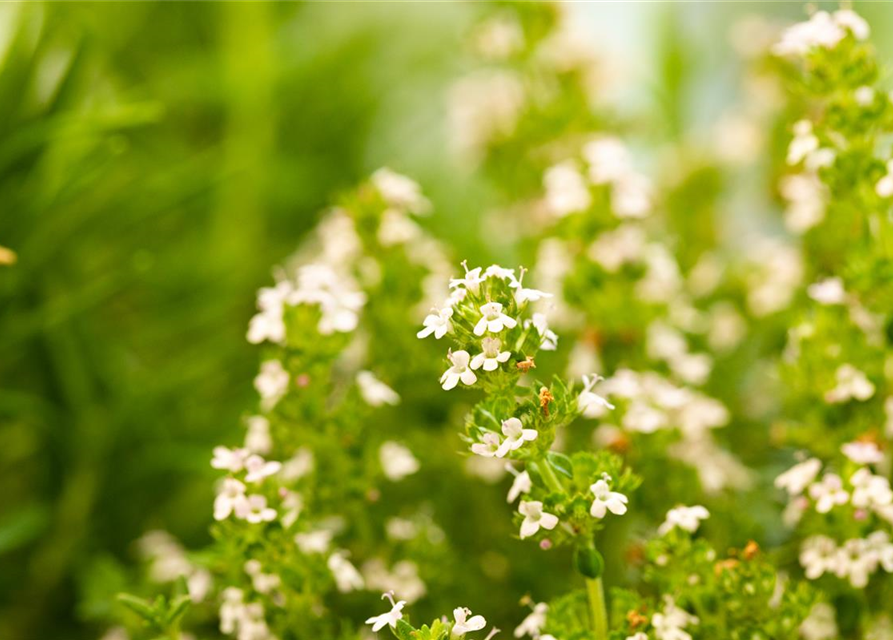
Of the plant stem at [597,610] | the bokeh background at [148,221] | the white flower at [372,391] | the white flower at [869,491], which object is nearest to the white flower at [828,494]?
the white flower at [869,491]

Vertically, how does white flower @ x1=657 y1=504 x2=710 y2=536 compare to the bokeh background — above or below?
below

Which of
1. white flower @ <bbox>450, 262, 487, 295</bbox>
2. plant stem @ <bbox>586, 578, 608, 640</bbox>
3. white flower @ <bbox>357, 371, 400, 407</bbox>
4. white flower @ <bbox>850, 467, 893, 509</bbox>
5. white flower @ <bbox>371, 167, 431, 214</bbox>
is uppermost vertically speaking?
white flower @ <bbox>371, 167, 431, 214</bbox>

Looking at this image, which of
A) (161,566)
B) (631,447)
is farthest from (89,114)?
(631,447)

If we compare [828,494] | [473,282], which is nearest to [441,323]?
[473,282]

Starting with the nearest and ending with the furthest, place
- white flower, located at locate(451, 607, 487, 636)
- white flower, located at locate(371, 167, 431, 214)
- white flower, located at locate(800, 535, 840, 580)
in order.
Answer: white flower, located at locate(451, 607, 487, 636) → white flower, located at locate(800, 535, 840, 580) → white flower, located at locate(371, 167, 431, 214)

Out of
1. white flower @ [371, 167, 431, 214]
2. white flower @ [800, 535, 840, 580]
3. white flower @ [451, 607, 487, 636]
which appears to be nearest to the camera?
white flower @ [451, 607, 487, 636]

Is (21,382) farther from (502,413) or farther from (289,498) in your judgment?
(502,413)

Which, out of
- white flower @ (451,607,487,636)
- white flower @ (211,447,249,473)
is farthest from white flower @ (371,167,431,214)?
white flower @ (451,607,487,636)

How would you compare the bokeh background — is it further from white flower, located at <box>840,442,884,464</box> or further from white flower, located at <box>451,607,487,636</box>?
white flower, located at <box>840,442,884,464</box>
